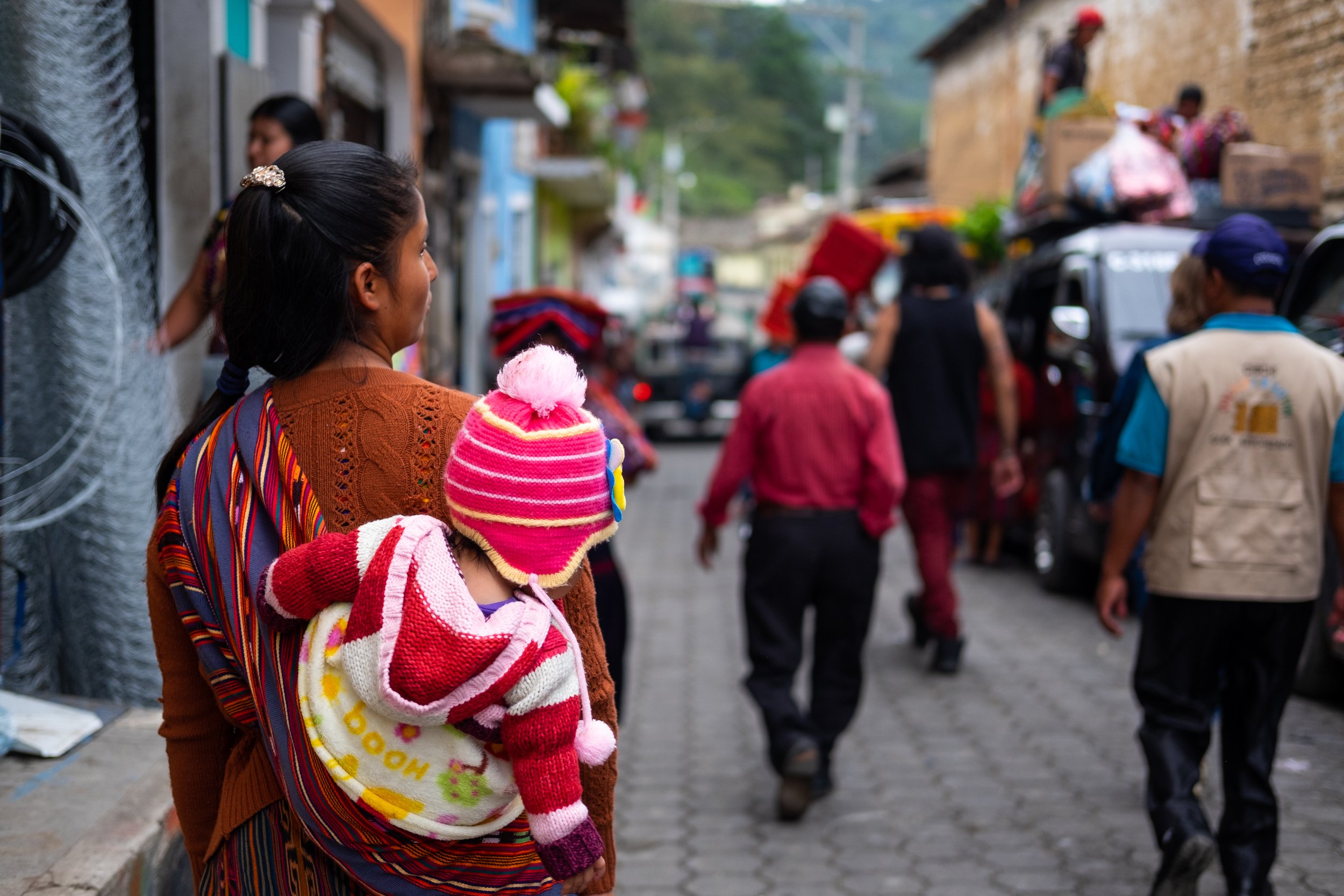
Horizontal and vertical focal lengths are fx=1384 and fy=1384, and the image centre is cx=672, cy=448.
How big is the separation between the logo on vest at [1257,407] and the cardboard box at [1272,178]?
5472 millimetres

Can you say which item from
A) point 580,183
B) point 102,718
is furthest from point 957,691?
point 580,183

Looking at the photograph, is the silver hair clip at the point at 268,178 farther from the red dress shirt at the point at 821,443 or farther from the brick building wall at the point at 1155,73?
the brick building wall at the point at 1155,73

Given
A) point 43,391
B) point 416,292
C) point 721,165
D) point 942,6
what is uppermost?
point 942,6

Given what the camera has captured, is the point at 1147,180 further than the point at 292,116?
Yes

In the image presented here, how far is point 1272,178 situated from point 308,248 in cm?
816

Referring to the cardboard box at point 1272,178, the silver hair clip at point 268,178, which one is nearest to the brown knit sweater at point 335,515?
the silver hair clip at point 268,178

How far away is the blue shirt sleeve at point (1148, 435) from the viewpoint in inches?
148

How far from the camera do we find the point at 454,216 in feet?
47.4

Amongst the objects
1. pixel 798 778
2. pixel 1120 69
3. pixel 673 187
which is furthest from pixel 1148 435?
pixel 673 187

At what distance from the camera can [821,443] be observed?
4930 mm

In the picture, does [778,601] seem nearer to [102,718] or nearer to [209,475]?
[102,718]

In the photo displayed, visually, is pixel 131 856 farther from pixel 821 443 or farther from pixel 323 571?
pixel 821 443

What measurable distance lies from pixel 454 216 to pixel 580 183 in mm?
9511

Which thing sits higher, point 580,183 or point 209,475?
point 580,183
